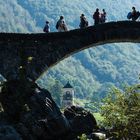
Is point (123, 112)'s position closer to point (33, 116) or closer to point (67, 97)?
point (33, 116)

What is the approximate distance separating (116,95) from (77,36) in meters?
14.2

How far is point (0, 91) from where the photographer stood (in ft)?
107

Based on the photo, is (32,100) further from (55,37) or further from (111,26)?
(111,26)

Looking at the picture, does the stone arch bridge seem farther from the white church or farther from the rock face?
the white church

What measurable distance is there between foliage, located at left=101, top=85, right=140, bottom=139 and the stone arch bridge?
12.9 meters

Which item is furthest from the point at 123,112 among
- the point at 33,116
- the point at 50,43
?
the point at 50,43

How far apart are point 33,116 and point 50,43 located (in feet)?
30.5

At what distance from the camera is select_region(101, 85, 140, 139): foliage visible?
22125 millimetres

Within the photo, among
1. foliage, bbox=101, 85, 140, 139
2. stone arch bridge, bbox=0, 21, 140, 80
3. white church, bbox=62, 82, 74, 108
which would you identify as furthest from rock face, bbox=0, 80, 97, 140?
white church, bbox=62, 82, 74, 108

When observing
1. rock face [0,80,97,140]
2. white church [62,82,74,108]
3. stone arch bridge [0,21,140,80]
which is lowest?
white church [62,82,74,108]

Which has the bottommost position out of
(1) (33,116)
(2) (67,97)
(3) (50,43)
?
(2) (67,97)

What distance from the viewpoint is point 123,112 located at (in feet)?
75.6

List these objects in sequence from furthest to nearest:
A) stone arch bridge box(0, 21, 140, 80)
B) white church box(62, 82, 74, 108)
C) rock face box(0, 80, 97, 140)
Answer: white church box(62, 82, 74, 108)
stone arch bridge box(0, 21, 140, 80)
rock face box(0, 80, 97, 140)

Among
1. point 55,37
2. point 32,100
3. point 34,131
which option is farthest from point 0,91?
point 55,37
